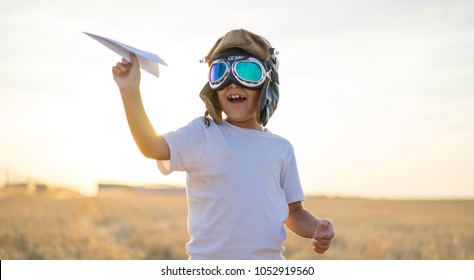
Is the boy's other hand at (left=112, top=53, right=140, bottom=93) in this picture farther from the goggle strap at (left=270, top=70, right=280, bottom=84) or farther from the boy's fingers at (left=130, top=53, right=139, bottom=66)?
the goggle strap at (left=270, top=70, right=280, bottom=84)

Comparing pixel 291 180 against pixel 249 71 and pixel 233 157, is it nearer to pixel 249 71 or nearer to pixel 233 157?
pixel 233 157

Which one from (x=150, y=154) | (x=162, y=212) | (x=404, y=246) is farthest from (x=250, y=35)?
(x=162, y=212)

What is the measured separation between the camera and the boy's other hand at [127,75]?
2.90 meters

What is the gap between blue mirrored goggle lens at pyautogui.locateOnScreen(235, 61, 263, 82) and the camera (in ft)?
11.0

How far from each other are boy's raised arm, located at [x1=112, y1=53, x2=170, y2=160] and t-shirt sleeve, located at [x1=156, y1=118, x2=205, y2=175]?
10 centimetres

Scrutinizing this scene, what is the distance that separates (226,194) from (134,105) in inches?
21.7

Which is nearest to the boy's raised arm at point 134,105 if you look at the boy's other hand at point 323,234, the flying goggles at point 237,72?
the flying goggles at point 237,72

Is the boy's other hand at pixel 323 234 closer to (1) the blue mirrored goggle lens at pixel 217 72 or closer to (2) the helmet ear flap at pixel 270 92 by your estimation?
(2) the helmet ear flap at pixel 270 92

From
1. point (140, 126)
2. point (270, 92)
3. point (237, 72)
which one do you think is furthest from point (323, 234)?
point (140, 126)

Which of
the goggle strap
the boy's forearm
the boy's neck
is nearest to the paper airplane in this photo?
the boy's forearm

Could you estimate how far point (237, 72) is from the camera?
333cm

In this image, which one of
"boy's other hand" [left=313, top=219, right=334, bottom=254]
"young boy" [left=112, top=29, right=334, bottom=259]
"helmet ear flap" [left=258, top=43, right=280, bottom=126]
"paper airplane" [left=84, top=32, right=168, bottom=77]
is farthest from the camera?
"helmet ear flap" [left=258, top=43, right=280, bottom=126]
